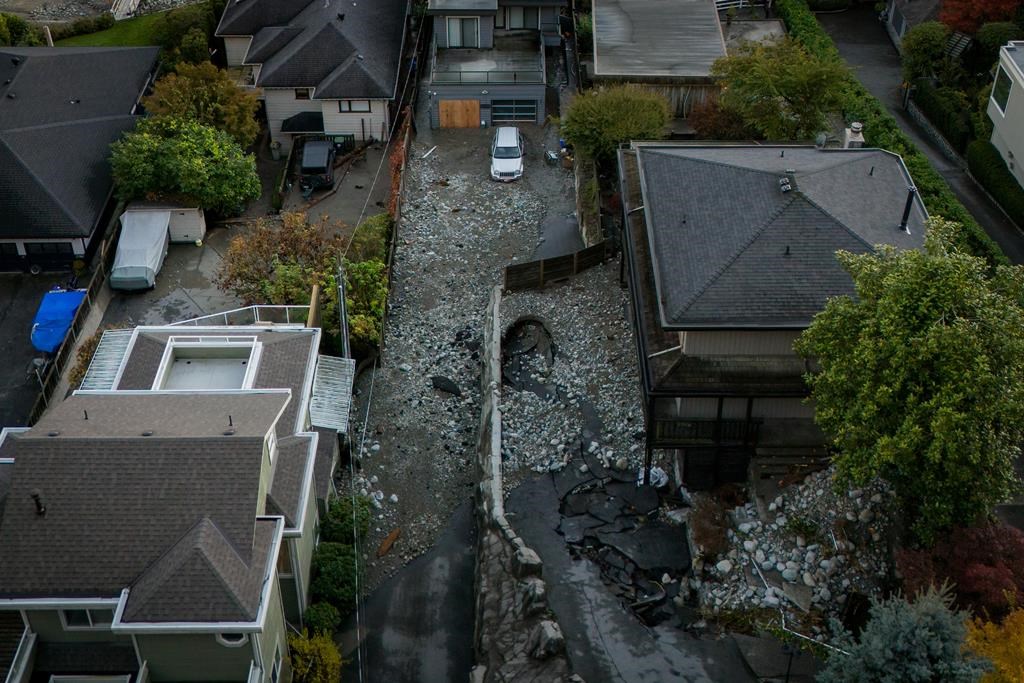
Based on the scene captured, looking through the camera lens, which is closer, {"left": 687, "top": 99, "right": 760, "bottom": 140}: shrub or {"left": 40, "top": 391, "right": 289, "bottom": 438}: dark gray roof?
{"left": 40, "top": 391, "right": 289, "bottom": 438}: dark gray roof

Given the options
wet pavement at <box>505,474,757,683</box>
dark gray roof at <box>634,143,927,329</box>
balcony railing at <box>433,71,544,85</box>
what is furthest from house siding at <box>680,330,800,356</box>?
balcony railing at <box>433,71,544,85</box>

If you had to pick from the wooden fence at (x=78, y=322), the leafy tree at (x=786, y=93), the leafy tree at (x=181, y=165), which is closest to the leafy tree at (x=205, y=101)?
the leafy tree at (x=181, y=165)

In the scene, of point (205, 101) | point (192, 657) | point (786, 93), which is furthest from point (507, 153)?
point (192, 657)

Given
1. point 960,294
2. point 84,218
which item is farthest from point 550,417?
point 84,218

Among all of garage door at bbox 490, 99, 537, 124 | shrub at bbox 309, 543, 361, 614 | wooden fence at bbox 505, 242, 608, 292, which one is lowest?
shrub at bbox 309, 543, 361, 614

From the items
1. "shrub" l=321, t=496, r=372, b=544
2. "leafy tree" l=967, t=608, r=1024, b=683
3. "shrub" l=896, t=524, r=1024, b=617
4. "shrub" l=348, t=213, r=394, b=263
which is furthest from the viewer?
"shrub" l=348, t=213, r=394, b=263

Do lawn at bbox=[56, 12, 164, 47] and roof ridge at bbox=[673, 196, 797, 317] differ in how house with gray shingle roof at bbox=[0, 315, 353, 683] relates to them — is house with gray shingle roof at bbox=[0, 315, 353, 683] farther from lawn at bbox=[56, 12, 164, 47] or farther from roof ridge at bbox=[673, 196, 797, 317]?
lawn at bbox=[56, 12, 164, 47]
